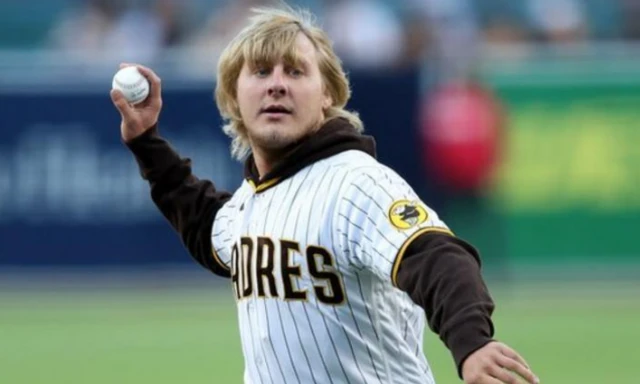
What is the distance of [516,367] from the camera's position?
5.02 m

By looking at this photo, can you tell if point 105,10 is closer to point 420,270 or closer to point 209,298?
point 209,298

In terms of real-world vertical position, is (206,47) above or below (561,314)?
above

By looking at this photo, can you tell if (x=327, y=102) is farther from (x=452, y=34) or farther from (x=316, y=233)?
(x=452, y=34)

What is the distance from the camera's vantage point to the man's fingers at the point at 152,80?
718 cm

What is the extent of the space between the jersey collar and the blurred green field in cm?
562

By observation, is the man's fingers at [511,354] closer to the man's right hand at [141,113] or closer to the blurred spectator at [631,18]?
the man's right hand at [141,113]

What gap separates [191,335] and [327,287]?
8.08m

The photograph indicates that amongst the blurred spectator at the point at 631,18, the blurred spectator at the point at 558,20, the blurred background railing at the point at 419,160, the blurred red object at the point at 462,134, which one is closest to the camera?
the blurred background railing at the point at 419,160

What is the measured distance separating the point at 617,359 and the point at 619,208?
450 centimetres

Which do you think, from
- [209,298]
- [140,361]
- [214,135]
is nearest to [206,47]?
[214,135]

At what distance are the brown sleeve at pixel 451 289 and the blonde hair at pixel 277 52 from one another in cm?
100

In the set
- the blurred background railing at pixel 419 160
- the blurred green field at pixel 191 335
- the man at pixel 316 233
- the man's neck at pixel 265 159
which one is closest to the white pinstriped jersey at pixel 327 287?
the man at pixel 316 233

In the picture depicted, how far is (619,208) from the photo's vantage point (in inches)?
671

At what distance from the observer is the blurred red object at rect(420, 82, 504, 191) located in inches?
674
